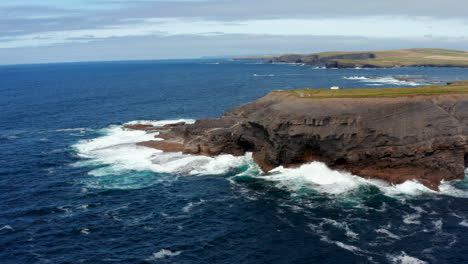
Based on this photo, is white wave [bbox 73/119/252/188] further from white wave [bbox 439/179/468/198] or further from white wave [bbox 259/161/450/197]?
white wave [bbox 439/179/468/198]

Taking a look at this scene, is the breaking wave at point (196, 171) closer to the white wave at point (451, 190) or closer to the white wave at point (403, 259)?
the white wave at point (451, 190)

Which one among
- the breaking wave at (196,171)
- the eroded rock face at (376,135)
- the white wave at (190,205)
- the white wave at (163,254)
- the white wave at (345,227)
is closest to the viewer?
the white wave at (163,254)

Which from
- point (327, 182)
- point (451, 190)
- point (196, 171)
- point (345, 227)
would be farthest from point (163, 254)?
point (451, 190)

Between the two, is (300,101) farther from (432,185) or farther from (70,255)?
(70,255)

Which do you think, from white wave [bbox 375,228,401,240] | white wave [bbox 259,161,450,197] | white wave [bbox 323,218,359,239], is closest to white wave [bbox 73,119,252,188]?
white wave [bbox 259,161,450,197]

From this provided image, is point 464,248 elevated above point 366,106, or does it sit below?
below

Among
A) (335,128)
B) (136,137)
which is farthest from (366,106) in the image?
(136,137)

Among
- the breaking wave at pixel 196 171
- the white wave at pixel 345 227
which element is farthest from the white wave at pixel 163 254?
the breaking wave at pixel 196 171
